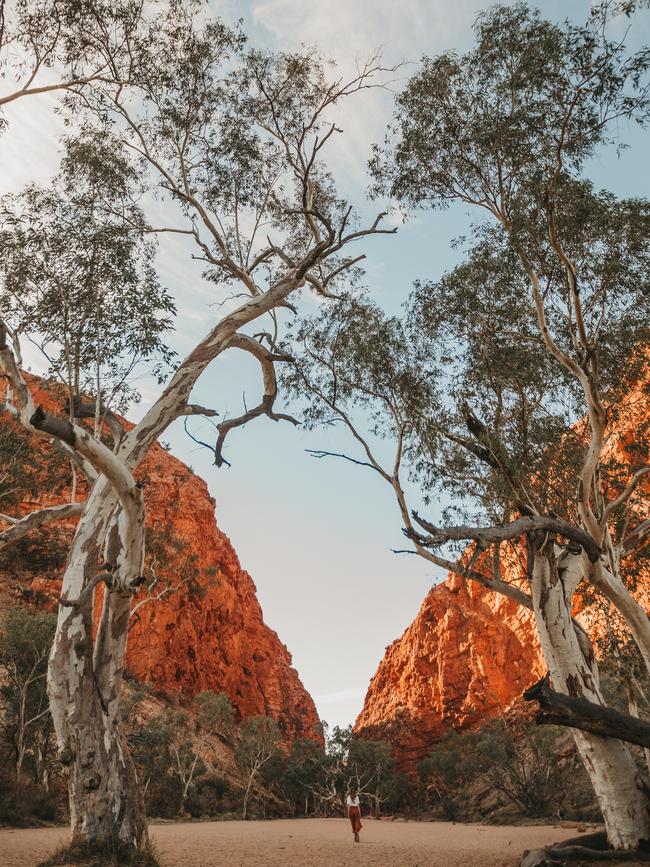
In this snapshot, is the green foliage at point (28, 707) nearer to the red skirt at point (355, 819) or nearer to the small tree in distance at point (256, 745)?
the red skirt at point (355, 819)

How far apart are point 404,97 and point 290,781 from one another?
108 feet

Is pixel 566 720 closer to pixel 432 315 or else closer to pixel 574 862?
pixel 574 862

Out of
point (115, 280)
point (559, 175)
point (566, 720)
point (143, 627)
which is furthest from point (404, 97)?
point (143, 627)

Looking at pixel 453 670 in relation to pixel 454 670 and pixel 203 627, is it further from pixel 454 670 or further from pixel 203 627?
pixel 203 627

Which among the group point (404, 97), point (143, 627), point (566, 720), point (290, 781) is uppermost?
point (404, 97)

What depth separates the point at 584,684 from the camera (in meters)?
7.80

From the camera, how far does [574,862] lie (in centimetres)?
652

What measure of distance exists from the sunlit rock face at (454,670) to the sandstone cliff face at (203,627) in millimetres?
8134

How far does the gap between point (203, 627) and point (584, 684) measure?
38.5 metres

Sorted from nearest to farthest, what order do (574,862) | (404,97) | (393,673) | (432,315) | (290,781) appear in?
(574,862), (404,97), (432,315), (290,781), (393,673)

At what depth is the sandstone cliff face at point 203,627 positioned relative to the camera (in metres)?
37.6

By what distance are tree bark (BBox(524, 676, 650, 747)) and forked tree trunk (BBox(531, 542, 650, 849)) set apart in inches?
16.6

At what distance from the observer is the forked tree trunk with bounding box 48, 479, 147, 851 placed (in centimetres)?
615

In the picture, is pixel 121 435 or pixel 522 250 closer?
pixel 121 435
